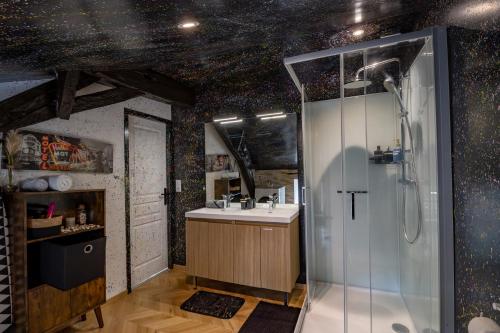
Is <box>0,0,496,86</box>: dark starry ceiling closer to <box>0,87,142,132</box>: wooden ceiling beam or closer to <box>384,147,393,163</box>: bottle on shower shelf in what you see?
<box>0,87,142,132</box>: wooden ceiling beam

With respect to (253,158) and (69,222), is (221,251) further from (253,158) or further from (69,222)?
(69,222)

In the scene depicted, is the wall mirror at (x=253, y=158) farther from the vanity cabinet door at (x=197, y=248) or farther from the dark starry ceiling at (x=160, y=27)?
the dark starry ceiling at (x=160, y=27)

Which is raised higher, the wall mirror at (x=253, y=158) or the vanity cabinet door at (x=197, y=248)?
the wall mirror at (x=253, y=158)

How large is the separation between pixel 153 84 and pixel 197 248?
1837 mm

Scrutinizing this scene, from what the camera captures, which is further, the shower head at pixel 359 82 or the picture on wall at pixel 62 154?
the shower head at pixel 359 82

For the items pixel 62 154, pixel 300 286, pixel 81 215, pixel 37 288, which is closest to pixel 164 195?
pixel 81 215

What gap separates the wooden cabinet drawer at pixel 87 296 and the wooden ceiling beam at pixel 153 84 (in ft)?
5.70

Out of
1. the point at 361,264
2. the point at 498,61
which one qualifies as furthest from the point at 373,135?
the point at 498,61

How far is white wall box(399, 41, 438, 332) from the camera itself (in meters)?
1.38

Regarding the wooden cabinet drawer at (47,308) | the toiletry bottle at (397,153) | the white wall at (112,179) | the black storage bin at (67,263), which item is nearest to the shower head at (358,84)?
the toiletry bottle at (397,153)

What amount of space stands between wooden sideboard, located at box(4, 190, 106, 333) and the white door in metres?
0.74

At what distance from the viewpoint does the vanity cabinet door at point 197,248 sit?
2.66 meters

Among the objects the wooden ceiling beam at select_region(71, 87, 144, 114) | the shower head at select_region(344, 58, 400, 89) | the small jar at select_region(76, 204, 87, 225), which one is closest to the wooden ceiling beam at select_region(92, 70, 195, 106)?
the wooden ceiling beam at select_region(71, 87, 144, 114)

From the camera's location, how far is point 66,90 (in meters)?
1.80
